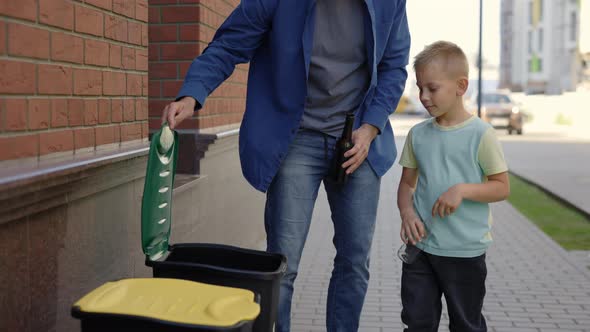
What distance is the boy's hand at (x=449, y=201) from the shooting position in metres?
3.06

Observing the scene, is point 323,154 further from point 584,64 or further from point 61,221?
point 584,64

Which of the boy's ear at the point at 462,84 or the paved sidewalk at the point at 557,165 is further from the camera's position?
the paved sidewalk at the point at 557,165

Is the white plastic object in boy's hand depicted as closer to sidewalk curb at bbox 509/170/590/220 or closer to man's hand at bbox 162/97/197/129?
man's hand at bbox 162/97/197/129

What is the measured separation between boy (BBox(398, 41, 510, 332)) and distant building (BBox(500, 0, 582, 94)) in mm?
68395

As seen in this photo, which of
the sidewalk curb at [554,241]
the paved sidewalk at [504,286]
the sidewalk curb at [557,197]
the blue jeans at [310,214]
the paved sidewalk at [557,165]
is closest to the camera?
the blue jeans at [310,214]

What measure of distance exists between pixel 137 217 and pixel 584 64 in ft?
227

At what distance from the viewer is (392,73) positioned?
11.3 ft

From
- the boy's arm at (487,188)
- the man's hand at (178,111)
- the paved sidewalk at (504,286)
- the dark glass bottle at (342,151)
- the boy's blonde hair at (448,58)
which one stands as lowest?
the paved sidewalk at (504,286)

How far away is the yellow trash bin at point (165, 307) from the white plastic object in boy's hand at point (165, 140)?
45 centimetres

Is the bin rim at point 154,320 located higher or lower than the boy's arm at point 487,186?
lower

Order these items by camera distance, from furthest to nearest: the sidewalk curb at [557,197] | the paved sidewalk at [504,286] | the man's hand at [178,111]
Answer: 1. the sidewalk curb at [557,197]
2. the paved sidewalk at [504,286]
3. the man's hand at [178,111]

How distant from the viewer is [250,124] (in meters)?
3.34

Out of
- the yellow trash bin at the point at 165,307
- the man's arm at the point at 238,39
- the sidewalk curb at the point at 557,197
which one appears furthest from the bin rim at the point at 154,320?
the sidewalk curb at the point at 557,197

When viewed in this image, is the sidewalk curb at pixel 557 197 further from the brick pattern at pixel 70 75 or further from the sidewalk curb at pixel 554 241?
the brick pattern at pixel 70 75
